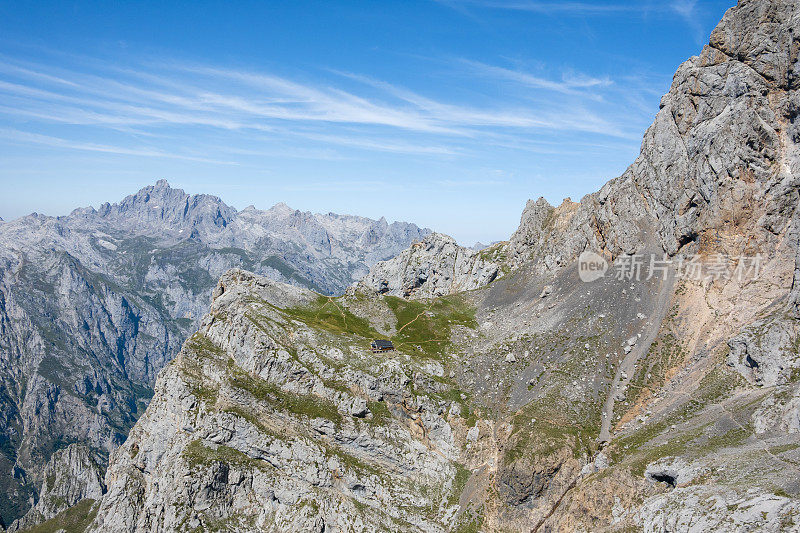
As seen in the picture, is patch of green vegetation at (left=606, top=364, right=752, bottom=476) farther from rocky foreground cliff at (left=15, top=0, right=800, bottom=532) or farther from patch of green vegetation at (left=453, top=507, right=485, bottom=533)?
patch of green vegetation at (left=453, top=507, right=485, bottom=533)

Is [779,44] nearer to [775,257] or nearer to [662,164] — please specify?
[662,164]

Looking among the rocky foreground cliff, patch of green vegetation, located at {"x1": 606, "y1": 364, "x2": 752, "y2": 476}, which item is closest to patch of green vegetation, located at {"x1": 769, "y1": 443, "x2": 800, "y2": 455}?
the rocky foreground cliff

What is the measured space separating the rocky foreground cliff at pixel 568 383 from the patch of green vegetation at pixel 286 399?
42 cm

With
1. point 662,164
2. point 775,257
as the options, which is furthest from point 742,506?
point 662,164

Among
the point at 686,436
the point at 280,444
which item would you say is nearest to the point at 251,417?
the point at 280,444

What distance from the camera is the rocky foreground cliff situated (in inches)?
2990

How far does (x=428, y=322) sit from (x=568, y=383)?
4554 cm

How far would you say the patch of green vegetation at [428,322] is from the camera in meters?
116

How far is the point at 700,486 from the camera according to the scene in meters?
59.1

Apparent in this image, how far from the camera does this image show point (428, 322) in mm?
130375

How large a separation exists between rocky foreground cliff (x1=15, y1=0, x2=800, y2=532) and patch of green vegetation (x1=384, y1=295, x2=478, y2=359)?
3.79 ft

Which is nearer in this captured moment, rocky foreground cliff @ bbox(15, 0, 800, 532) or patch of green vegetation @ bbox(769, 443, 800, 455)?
patch of green vegetation @ bbox(769, 443, 800, 455)

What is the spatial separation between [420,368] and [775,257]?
7604 centimetres

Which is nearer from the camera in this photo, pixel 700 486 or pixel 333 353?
pixel 700 486
